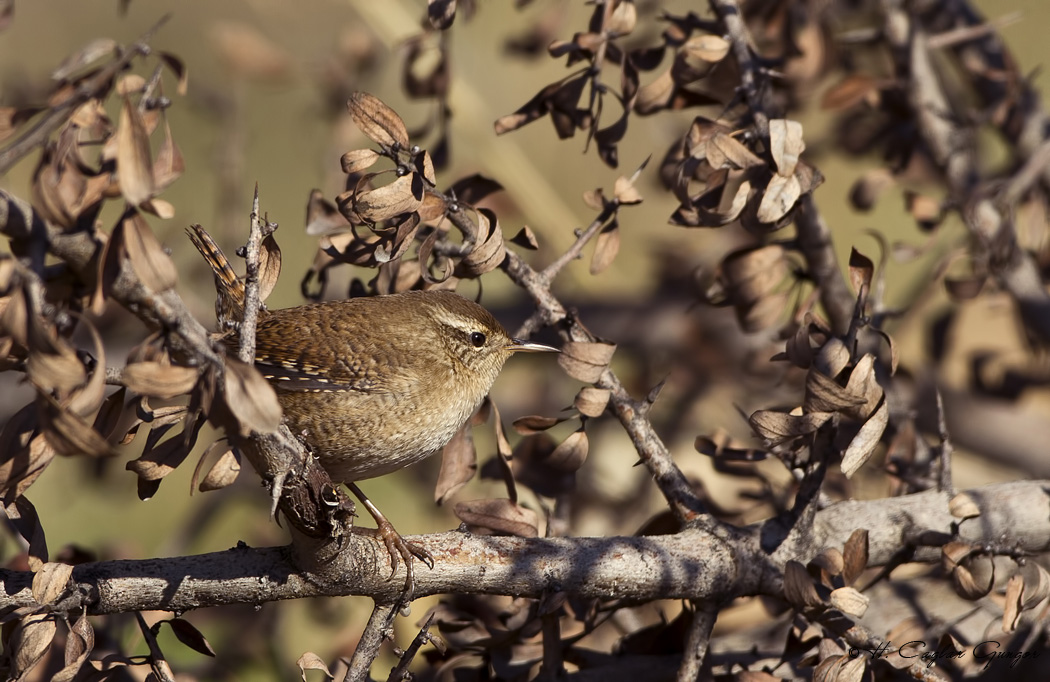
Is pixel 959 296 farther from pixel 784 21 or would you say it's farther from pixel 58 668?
pixel 58 668

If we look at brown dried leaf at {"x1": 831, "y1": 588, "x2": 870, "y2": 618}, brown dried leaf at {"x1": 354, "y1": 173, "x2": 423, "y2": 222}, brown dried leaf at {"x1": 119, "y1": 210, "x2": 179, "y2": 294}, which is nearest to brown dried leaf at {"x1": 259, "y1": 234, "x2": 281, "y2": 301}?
brown dried leaf at {"x1": 354, "y1": 173, "x2": 423, "y2": 222}

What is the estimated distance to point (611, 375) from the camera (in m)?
2.50

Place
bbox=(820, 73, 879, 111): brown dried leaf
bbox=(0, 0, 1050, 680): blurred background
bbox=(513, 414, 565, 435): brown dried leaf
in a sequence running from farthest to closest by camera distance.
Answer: bbox=(0, 0, 1050, 680): blurred background < bbox=(820, 73, 879, 111): brown dried leaf < bbox=(513, 414, 565, 435): brown dried leaf

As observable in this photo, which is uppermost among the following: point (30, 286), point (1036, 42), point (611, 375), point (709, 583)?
point (30, 286)

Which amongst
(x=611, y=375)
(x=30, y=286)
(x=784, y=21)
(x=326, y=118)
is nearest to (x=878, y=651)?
(x=611, y=375)

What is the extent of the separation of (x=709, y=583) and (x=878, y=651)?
1.32ft

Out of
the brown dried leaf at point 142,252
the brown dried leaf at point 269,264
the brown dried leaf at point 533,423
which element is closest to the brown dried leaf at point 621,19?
the brown dried leaf at point 533,423

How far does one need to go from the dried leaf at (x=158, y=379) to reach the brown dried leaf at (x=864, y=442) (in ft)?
4.37

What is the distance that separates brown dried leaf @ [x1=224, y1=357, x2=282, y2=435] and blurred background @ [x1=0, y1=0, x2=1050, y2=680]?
1.72 m

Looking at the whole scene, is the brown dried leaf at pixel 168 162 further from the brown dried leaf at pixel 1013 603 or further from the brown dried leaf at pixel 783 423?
the brown dried leaf at pixel 1013 603

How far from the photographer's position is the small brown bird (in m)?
2.35

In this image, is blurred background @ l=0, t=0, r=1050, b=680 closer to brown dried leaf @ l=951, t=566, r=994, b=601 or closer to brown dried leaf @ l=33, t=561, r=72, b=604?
brown dried leaf @ l=951, t=566, r=994, b=601

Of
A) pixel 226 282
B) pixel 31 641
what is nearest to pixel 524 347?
pixel 226 282

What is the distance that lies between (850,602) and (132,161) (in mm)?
1714
